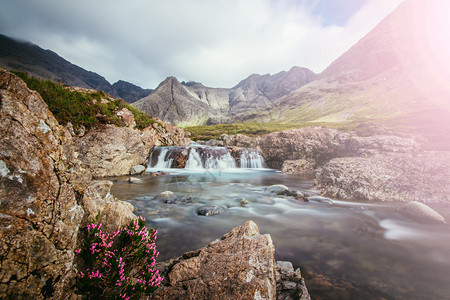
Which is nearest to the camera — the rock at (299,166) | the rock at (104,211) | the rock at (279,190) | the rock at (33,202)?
the rock at (33,202)

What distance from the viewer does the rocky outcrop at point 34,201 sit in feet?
6.96

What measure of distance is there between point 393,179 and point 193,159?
80.1 ft

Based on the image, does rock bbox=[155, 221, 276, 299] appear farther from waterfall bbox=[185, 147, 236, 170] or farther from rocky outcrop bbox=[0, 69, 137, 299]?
waterfall bbox=[185, 147, 236, 170]

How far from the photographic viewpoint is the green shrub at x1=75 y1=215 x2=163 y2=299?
274cm

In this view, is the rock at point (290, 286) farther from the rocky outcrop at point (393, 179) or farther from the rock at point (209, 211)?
the rocky outcrop at point (393, 179)

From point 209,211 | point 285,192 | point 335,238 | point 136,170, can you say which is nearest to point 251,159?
point 136,170

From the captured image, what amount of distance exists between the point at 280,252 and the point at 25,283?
6.37 meters

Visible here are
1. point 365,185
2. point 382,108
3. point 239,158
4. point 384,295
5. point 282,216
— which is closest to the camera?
point 384,295

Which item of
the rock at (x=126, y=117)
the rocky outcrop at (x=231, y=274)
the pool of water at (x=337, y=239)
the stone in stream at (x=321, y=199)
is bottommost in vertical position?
the pool of water at (x=337, y=239)

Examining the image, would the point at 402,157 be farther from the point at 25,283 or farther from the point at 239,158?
the point at 239,158

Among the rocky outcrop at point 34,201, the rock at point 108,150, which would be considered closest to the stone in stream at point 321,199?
the rocky outcrop at point 34,201

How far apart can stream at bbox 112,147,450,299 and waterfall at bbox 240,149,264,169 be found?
2108 cm

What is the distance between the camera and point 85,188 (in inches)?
137

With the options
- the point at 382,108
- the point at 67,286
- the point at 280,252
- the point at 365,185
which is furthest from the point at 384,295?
the point at 382,108
